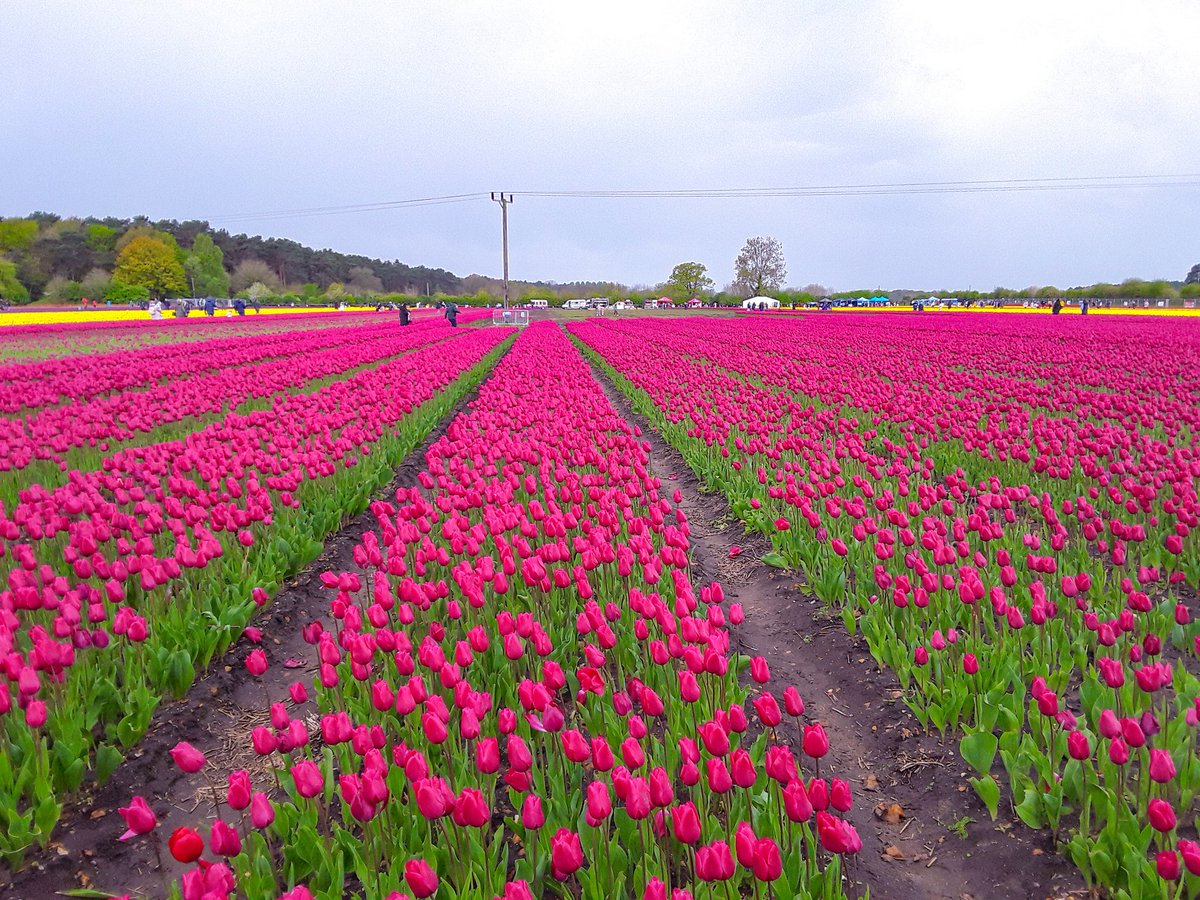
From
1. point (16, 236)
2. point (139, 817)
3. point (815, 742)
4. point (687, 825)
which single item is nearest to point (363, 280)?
point (16, 236)

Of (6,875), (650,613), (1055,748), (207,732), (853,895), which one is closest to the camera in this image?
(853,895)

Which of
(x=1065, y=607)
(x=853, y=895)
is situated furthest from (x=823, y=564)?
(x=853, y=895)

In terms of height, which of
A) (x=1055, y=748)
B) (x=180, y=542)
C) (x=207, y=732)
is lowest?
(x=207, y=732)

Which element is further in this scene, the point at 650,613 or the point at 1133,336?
the point at 1133,336

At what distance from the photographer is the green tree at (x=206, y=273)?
9656cm

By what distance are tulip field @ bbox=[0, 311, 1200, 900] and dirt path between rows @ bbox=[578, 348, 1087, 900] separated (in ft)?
0.29

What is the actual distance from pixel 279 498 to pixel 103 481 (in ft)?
4.94

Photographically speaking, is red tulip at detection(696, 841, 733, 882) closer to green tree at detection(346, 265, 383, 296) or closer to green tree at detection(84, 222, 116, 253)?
green tree at detection(84, 222, 116, 253)

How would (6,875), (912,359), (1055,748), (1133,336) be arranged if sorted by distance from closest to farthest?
(6,875) → (1055,748) → (912,359) → (1133,336)

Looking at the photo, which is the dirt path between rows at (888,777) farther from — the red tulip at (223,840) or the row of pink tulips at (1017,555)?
the red tulip at (223,840)

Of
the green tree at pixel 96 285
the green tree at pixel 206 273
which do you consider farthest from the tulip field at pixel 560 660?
the green tree at pixel 206 273

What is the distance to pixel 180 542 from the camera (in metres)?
4.64

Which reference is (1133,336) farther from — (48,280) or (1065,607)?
(48,280)

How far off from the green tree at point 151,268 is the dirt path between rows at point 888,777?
98.8 meters
